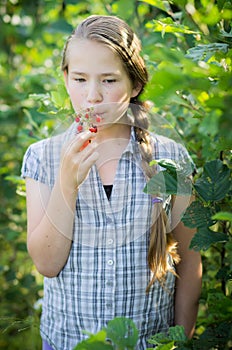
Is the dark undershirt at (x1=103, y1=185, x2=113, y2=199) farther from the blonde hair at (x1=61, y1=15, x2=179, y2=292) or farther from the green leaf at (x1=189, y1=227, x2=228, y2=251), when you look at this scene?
the green leaf at (x1=189, y1=227, x2=228, y2=251)

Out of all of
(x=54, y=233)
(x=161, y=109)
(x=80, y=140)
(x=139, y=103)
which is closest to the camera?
(x=80, y=140)

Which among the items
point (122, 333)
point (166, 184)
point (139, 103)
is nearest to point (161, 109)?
Result: point (139, 103)

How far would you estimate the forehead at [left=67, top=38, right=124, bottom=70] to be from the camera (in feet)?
4.49

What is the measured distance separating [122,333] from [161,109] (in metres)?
1.08

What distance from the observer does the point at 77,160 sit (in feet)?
4.39

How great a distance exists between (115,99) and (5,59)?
2626 mm

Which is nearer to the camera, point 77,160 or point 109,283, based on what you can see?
point 77,160

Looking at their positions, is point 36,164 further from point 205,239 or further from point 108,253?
point 205,239

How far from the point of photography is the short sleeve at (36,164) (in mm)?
1508

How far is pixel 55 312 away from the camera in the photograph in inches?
61.0

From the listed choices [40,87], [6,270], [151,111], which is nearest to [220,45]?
[151,111]

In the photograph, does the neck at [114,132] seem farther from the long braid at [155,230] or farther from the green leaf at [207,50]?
the green leaf at [207,50]

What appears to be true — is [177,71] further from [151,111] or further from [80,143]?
[151,111]

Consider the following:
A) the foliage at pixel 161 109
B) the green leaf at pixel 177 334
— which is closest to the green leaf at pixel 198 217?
the foliage at pixel 161 109
